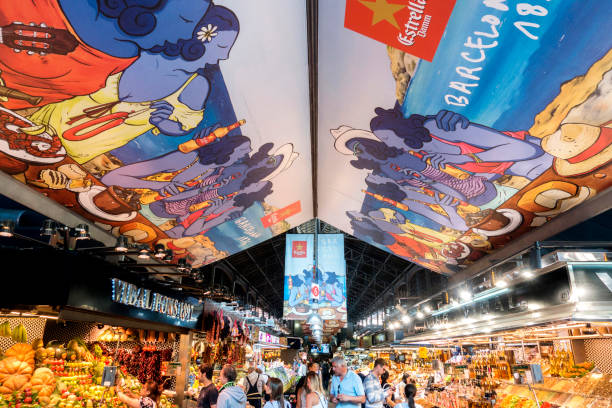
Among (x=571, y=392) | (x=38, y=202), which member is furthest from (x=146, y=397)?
(x=571, y=392)

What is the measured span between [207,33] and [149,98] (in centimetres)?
88

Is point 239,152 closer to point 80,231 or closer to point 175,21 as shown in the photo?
point 80,231

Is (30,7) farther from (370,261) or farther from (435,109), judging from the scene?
(370,261)

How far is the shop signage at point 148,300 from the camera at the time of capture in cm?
622

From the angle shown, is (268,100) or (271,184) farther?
(271,184)

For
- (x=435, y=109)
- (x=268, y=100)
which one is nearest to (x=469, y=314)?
(x=435, y=109)

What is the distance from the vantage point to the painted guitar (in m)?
2.63

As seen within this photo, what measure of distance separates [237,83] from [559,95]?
9.75 feet

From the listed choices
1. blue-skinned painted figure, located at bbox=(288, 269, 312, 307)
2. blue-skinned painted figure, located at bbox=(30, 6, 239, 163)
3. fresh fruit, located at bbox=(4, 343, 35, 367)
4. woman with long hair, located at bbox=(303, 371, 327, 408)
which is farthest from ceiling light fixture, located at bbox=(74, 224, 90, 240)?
blue-skinned painted figure, located at bbox=(288, 269, 312, 307)

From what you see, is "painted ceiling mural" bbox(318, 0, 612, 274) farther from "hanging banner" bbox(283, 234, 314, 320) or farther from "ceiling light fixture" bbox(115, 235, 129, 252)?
"hanging banner" bbox(283, 234, 314, 320)

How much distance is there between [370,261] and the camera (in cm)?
2095

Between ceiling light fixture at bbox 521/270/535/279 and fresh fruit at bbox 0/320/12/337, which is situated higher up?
ceiling light fixture at bbox 521/270/535/279

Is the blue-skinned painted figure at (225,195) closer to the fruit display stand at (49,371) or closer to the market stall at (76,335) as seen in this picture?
the market stall at (76,335)

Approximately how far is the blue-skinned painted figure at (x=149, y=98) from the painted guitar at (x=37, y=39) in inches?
17.8
